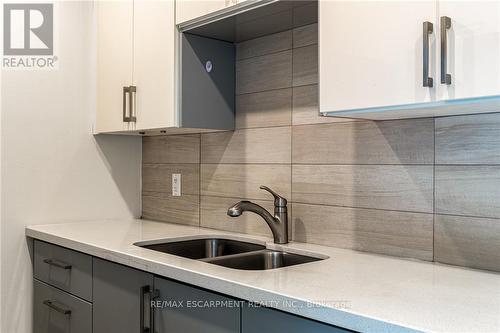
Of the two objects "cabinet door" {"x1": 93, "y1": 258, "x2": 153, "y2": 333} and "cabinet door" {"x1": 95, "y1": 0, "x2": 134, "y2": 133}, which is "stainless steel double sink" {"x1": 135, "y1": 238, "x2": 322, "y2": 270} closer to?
"cabinet door" {"x1": 93, "y1": 258, "x2": 153, "y2": 333}

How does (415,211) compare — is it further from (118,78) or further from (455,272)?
(118,78)

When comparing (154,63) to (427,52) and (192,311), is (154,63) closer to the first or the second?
(192,311)

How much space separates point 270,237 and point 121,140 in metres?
1.15

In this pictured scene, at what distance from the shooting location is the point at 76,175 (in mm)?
2535

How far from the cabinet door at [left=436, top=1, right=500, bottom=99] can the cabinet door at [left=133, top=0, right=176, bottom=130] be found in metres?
1.20

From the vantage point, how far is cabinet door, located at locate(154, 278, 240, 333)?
4.18ft

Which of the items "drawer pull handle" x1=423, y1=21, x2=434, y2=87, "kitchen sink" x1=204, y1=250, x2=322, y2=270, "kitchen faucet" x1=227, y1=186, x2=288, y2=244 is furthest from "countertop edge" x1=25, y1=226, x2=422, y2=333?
"drawer pull handle" x1=423, y1=21, x2=434, y2=87

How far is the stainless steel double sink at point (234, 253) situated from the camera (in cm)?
173

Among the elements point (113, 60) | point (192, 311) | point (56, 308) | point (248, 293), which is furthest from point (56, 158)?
point (248, 293)

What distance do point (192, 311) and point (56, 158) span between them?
144cm

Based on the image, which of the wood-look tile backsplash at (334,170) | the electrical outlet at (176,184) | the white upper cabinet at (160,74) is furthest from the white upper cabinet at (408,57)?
the electrical outlet at (176,184)

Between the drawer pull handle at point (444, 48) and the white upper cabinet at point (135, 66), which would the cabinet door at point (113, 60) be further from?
the drawer pull handle at point (444, 48)

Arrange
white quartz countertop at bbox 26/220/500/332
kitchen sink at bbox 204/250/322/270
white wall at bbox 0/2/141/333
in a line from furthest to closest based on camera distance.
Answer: white wall at bbox 0/2/141/333, kitchen sink at bbox 204/250/322/270, white quartz countertop at bbox 26/220/500/332

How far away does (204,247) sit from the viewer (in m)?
2.16
